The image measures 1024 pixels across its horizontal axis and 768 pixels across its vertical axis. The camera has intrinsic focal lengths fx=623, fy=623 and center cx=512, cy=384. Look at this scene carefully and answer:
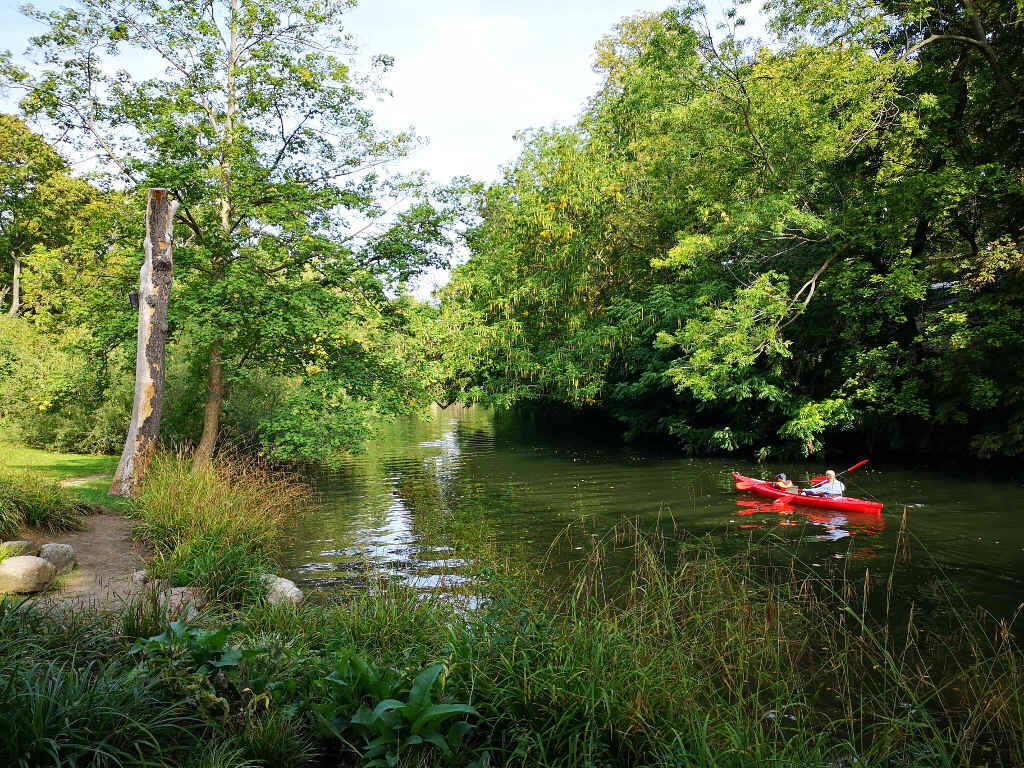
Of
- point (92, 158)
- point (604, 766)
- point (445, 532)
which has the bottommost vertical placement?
point (445, 532)

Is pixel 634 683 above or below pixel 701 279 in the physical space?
below

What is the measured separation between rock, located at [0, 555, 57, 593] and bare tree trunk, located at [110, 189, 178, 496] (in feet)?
18.2

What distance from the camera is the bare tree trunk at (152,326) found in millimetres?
11125

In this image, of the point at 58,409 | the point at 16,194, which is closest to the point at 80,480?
the point at 58,409

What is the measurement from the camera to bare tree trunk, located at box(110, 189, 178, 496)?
36.5ft

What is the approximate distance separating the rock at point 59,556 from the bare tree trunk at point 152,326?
4.72m

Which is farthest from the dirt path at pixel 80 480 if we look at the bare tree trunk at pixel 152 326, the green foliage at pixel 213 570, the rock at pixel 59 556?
the green foliage at pixel 213 570

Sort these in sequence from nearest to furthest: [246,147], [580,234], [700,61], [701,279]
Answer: [246,147] → [700,61] → [701,279] → [580,234]

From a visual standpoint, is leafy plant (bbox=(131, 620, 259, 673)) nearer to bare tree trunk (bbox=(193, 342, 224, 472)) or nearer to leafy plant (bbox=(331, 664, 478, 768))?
leafy plant (bbox=(331, 664, 478, 768))

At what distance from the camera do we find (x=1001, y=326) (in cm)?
1371

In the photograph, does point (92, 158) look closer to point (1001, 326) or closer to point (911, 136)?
point (911, 136)

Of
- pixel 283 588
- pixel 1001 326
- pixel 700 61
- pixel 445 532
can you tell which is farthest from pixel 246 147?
pixel 1001 326

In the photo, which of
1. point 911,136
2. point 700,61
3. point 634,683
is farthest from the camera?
point 700,61

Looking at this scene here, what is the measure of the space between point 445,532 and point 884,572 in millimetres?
6941
